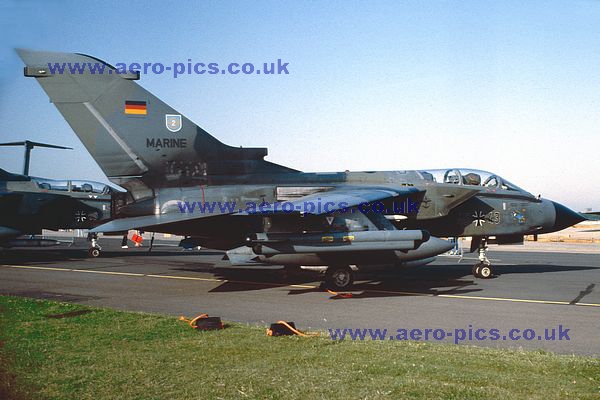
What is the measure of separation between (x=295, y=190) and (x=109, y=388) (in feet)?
33.2

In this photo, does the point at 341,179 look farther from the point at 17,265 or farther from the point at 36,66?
the point at 17,265

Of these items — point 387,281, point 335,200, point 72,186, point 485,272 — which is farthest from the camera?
point 72,186

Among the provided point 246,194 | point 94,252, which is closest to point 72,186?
point 94,252

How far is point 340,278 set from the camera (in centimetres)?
1414

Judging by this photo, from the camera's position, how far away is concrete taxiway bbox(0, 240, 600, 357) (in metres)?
9.52

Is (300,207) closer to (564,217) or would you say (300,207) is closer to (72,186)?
(564,217)

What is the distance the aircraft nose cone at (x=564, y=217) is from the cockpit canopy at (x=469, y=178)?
3.87 ft

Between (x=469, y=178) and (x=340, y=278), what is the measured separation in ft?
17.9

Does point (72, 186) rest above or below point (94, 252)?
above

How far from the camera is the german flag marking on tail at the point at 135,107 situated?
46.4 feet

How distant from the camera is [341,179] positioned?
1566 cm

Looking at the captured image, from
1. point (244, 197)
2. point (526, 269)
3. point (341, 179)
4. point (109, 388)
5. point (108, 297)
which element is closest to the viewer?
point (109, 388)

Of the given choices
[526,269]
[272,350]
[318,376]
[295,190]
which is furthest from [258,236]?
[526,269]

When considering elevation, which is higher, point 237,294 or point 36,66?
point 36,66
